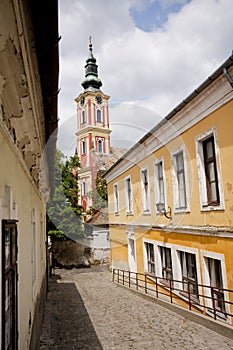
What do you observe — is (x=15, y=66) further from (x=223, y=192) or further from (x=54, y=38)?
(x=223, y=192)

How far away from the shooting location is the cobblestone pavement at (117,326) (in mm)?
6742

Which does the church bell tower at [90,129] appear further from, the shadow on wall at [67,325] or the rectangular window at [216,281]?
the rectangular window at [216,281]

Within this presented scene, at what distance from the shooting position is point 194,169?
28.3ft

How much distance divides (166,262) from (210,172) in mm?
4339

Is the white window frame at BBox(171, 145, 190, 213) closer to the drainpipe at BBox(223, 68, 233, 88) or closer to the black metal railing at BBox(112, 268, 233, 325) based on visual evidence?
the black metal railing at BBox(112, 268, 233, 325)

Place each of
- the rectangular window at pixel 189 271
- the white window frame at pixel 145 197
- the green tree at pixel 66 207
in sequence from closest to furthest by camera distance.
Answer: the rectangular window at pixel 189 271
the white window frame at pixel 145 197
the green tree at pixel 66 207

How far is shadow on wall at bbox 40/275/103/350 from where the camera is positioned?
7.07m

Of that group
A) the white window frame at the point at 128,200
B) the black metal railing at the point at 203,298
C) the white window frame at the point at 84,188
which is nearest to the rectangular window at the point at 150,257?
the black metal railing at the point at 203,298

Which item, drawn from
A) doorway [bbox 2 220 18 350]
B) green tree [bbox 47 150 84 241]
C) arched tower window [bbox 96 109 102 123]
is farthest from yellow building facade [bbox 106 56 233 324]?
arched tower window [bbox 96 109 102 123]

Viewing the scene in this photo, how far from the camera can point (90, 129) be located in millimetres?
36438

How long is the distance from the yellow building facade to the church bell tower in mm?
12490

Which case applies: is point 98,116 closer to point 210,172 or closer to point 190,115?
point 190,115

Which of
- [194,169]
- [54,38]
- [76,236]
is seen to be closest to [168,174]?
[194,169]

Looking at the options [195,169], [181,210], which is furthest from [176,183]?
[195,169]
